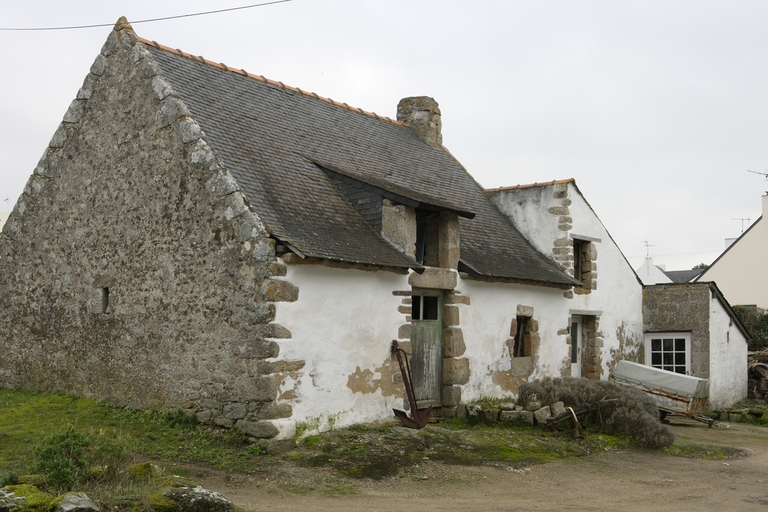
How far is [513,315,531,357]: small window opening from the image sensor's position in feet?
45.7

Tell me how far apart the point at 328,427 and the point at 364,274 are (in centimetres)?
204

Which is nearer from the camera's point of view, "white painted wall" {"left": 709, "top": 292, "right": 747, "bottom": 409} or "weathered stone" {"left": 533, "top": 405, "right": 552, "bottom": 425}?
"weathered stone" {"left": 533, "top": 405, "right": 552, "bottom": 425}

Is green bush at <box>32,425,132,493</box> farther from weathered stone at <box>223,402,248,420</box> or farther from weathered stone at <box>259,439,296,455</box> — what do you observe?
weathered stone at <box>223,402,248,420</box>

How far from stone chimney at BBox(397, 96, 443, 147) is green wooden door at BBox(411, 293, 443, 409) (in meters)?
5.62

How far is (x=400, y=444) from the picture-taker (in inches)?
380

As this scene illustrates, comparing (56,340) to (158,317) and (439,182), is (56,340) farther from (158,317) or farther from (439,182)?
(439,182)

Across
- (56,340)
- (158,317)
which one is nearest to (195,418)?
(158,317)

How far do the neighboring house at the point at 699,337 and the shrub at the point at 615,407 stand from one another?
4.76m

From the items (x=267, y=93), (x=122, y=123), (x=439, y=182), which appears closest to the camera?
(x=122, y=123)

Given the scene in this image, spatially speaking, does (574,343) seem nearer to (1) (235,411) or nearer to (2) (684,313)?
(2) (684,313)

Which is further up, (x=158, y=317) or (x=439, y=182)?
(x=439, y=182)

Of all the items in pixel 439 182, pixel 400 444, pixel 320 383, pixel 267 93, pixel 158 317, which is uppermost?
pixel 267 93

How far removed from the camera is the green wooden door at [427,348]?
11.8 meters

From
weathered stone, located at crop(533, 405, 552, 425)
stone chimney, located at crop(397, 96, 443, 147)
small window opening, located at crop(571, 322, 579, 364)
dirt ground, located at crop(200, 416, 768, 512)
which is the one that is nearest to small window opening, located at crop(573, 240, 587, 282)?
small window opening, located at crop(571, 322, 579, 364)
